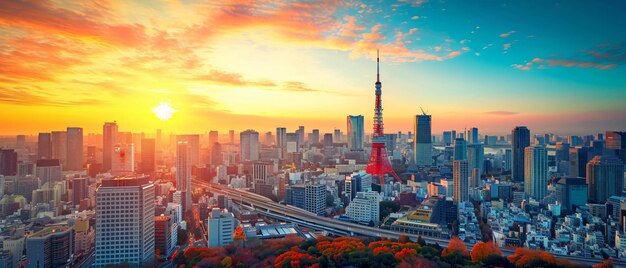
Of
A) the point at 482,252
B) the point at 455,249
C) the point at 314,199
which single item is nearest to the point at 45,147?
the point at 314,199

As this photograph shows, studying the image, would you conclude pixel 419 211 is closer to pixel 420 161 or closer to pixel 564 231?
pixel 564 231

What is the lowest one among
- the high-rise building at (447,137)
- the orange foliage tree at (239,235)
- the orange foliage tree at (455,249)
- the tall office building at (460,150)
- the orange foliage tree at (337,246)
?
the orange foliage tree at (239,235)

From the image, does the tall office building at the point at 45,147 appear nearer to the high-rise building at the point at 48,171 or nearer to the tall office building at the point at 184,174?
the high-rise building at the point at 48,171

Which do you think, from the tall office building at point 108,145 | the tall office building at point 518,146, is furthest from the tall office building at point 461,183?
the tall office building at point 108,145

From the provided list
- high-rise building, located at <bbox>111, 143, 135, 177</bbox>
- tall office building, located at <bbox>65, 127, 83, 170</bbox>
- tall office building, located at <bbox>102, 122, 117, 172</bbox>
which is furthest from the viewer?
tall office building, located at <bbox>102, 122, 117, 172</bbox>

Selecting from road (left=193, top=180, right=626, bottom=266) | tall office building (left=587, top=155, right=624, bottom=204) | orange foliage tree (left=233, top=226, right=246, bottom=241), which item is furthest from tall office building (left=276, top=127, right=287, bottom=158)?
orange foliage tree (left=233, top=226, right=246, bottom=241)

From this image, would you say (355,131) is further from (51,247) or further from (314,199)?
(51,247)

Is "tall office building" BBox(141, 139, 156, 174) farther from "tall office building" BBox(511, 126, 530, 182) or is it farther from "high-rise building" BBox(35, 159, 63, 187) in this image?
"tall office building" BBox(511, 126, 530, 182)

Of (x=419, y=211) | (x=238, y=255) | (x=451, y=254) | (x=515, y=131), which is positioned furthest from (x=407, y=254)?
(x=515, y=131)
